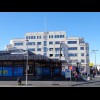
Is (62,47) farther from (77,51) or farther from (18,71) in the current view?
(18,71)

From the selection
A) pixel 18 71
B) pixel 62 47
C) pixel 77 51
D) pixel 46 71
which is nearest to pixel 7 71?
pixel 18 71

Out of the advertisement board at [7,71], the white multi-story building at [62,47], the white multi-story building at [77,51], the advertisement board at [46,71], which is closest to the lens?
the advertisement board at [7,71]

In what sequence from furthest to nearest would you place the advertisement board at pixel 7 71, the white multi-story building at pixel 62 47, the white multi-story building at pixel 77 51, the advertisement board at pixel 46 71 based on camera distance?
the white multi-story building at pixel 77 51
the white multi-story building at pixel 62 47
the advertisement board at pixel 46 71
the advertisement board at pixel 7 71

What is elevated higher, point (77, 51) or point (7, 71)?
point (77, 51)

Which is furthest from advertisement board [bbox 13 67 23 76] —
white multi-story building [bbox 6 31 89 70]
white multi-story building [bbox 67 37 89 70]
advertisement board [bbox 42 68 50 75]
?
white multi-story building [bbox 67 37 89 70]

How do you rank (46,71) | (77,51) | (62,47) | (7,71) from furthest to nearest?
(77,51) < (62,47) < (46,71) < (7,71)

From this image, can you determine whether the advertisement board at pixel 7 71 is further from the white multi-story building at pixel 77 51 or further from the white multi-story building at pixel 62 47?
the white multi-story building at pixel 77 51

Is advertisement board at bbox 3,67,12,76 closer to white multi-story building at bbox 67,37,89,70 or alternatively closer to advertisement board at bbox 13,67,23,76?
advertisement board at bbox 13,67,23,76

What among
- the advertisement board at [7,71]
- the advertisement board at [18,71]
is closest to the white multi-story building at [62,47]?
the advertisement board at [18,71]
